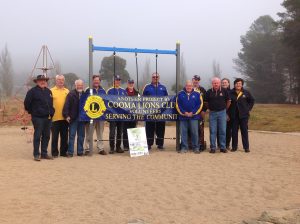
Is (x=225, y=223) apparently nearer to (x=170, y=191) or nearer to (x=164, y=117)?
(x=170, y=191)

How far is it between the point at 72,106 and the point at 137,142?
1.80m

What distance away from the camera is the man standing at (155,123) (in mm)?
10703

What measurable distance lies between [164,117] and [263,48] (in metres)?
44.4

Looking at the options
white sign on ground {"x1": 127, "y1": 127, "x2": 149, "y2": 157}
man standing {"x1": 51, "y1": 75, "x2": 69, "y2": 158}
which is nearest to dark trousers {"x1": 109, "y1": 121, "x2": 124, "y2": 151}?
white sign on ground {"x1": 127, "y1": 127, "x2": 149, "y2": 157}

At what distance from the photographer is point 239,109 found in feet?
34.3

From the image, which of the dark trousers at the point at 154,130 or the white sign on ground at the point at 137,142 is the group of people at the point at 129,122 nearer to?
the dark trousers at the point at 154,130

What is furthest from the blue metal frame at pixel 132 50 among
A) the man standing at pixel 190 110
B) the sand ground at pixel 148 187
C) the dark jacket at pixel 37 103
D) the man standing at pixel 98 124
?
the sand ground at pixel 148 187

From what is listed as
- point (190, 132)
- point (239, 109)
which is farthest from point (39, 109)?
point (239, 109)

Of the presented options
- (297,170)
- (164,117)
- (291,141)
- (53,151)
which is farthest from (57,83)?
(291,141)

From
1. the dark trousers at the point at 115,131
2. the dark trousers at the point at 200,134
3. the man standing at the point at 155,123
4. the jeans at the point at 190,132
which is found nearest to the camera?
the jeans at the point at 190,132

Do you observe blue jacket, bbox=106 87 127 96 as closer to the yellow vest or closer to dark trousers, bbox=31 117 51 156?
the yellow vest

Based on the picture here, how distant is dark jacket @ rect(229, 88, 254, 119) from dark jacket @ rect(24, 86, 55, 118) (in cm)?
452

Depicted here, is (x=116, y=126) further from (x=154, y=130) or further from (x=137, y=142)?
(x=154, y=130)

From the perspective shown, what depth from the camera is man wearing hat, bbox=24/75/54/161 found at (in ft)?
29.9
